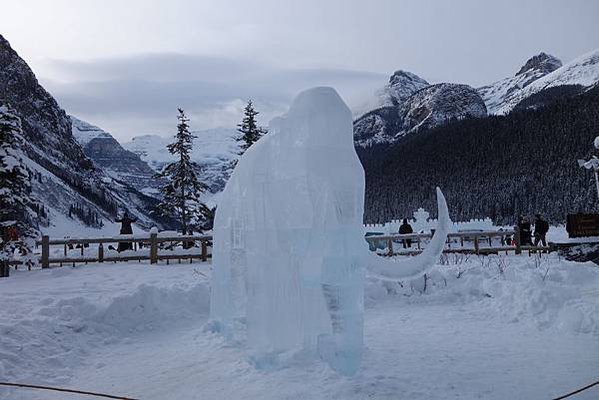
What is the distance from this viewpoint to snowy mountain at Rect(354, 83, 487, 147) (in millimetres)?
168500

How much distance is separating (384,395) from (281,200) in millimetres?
2497

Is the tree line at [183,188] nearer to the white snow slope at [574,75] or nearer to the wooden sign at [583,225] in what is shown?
the wooden sign at [583,225]

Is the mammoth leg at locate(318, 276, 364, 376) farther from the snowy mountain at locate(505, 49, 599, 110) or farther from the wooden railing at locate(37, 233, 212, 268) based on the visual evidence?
the snowy mountain at locate(505, 49, 599, 110)

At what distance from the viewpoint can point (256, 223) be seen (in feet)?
21.2

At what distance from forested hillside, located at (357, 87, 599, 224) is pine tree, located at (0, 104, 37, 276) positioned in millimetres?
59144

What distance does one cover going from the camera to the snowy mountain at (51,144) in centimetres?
10275

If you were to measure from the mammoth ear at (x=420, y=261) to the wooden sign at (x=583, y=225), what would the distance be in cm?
1333

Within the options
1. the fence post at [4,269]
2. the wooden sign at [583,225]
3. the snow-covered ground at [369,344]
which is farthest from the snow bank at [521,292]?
the fence post at [4,269]

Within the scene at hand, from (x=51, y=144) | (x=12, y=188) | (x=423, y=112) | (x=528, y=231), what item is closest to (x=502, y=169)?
(x=528, y=231)

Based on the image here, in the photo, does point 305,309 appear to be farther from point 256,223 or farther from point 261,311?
point 256,223

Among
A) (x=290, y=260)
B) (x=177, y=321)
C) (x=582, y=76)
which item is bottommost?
(x=177, y=321)

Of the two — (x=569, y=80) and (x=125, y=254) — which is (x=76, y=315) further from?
(x=569, y=80)

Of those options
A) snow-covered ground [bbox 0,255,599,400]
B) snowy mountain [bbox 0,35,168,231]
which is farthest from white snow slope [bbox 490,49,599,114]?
snow-covered ground [bbox 0,255,599,400]

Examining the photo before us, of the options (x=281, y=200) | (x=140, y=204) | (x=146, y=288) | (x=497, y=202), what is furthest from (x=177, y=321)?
(x=140, y=204)
